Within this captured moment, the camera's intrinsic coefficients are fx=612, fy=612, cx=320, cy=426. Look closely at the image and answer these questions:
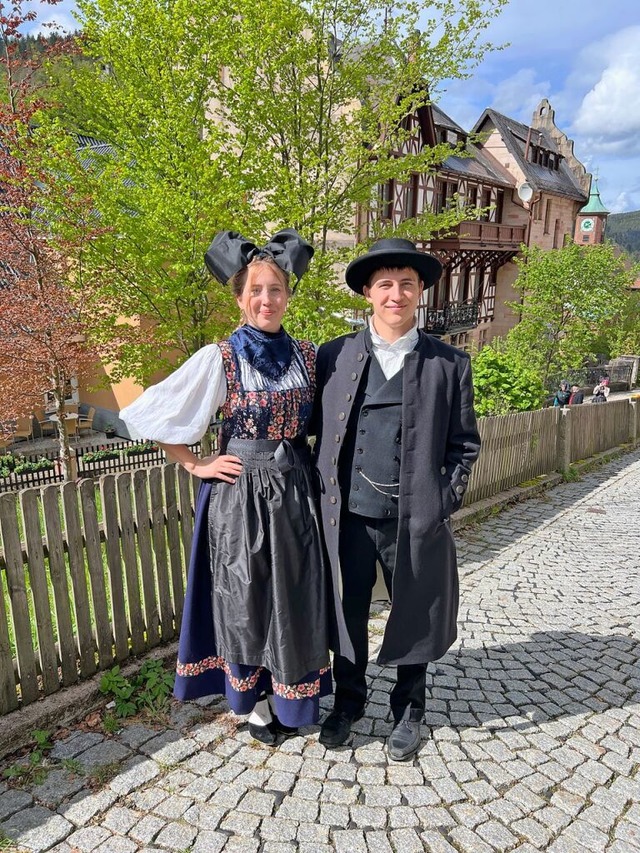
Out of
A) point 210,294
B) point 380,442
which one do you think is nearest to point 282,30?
point 210,294

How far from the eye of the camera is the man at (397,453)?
2.48 m

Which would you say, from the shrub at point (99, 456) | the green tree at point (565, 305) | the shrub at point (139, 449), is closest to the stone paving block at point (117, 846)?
the shrub at point (99, 456)

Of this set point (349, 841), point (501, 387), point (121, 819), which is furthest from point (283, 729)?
point (501, 387)

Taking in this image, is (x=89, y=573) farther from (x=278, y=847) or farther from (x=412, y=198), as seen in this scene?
(x=412, y=198)

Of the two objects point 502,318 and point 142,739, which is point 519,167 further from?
point 142,739

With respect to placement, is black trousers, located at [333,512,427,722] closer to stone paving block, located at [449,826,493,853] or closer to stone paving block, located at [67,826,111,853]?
stone paving block, located at [449,826,493,853]

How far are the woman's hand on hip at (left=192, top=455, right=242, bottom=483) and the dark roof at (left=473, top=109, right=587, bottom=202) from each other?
89.9 feet

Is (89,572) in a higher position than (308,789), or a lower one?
higher

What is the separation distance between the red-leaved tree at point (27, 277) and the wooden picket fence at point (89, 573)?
5.07 m

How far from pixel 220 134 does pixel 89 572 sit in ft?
18.1

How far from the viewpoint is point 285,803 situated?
2.46m

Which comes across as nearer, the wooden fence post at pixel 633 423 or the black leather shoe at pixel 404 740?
the black leather shoe at pixel 404 740

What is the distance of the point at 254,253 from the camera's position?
248 centimetres

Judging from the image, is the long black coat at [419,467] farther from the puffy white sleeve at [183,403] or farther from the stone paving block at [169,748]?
the stone paving block at [169,748]
